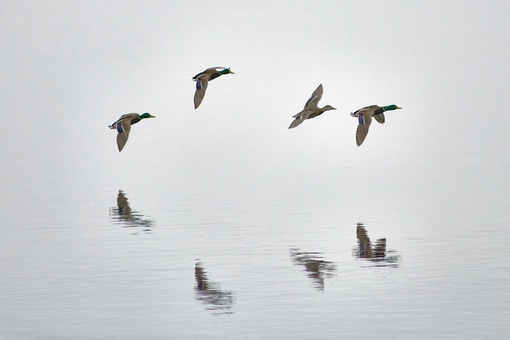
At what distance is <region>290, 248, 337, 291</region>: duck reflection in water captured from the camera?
59009 mm

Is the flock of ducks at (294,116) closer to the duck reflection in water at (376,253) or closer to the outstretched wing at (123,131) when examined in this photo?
the outstretched wing at (123,131)

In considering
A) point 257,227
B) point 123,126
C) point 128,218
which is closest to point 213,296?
point 123,126

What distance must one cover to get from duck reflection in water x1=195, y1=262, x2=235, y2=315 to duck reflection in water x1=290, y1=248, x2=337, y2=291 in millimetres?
3595

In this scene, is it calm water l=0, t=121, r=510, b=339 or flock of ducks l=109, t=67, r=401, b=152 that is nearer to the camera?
calm water l=0, t=121, r=510, b=339

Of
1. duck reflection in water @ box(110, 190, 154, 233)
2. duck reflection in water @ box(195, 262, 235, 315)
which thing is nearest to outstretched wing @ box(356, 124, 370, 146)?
duck reflection in water @ box(195, 262, 235, 315)

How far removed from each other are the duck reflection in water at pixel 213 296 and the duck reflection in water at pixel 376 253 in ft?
24.9

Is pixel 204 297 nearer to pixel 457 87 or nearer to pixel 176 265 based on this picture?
pixel 176 265

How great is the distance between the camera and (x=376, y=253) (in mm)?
66438

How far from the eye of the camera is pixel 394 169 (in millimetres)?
108875

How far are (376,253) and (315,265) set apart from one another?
14.9 feet

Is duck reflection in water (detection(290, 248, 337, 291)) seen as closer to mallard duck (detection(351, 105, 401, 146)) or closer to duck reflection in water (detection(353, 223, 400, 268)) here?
duck reflection in water (detection(353, 223, 400, 268))

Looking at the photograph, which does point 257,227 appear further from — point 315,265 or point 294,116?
point 315,265

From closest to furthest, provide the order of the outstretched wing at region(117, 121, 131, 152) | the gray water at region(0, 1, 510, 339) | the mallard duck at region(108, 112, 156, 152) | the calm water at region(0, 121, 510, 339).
→ the calm water at region(0, 121, 510, 339)
the gray water at region(0, 1, 510, 339)
the outstretched wing at region(117, 121, 131, 152)
the mallard duck at region(108, 112, 156, 152)

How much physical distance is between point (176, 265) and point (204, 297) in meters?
8.31
